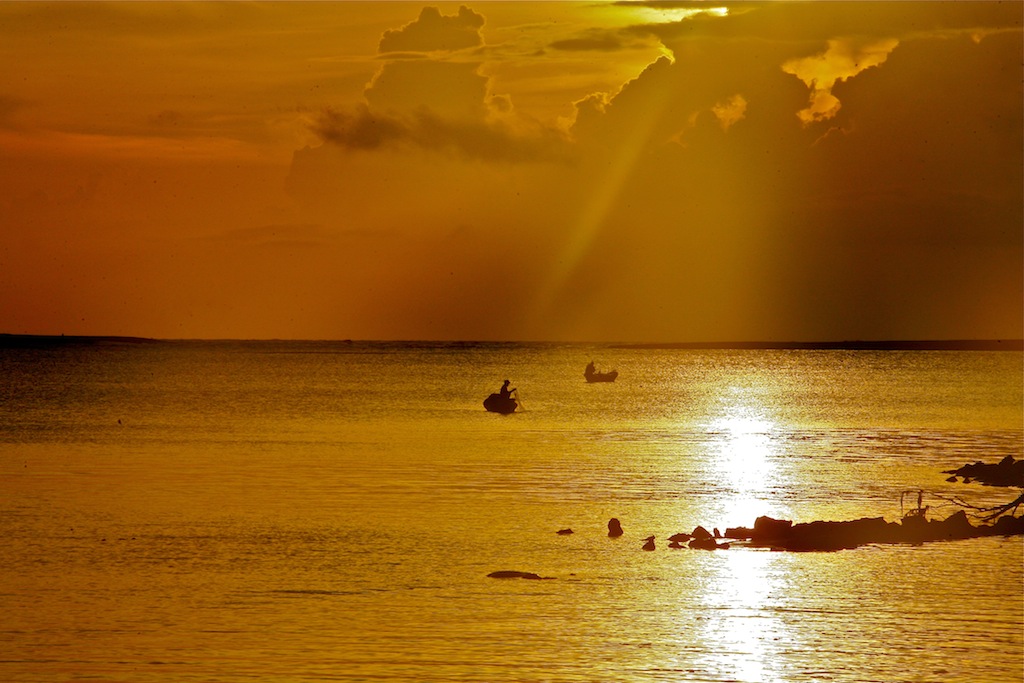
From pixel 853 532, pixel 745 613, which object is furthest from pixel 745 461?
pixel 745 613

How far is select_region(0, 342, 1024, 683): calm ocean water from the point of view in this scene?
26.6 metres

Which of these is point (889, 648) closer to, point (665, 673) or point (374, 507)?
point (665, 673)

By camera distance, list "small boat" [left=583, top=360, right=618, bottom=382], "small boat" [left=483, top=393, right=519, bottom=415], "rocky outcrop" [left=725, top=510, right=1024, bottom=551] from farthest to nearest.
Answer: "small boat" [left=583, top=360, right=618, bottom=382] → "small boat" [left=483, top=393, right=519, bottom=415] → "rocky outcrop" [left=725, top=510, right=1024, bottom=551]

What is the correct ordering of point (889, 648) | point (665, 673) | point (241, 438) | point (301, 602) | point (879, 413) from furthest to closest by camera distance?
point (879, 413) < point (241, 438) < point (301, 602) < point (889, 648) < point (665, 673)

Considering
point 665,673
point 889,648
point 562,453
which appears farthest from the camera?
point 562,453

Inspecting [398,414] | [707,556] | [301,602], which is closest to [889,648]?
[707,556]

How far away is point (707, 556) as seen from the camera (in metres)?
37.2

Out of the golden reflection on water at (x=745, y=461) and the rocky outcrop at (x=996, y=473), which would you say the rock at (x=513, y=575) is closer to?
the golden reflection on water at (x=745, y=461)

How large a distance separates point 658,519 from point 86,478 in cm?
2470

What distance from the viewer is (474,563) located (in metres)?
36.3

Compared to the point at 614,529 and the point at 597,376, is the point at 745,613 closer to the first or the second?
the point at 614,529

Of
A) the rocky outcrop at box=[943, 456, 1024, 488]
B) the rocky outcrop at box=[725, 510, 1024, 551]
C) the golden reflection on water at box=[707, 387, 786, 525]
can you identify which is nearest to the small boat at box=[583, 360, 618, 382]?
the golden reflection on water at box=[707, 387, 786, 525]

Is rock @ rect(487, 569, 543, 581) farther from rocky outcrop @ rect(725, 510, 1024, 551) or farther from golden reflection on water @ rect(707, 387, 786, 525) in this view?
golden reflection on water @ rect(707, 387, 786, 525)

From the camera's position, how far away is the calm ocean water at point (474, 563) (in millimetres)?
26641
